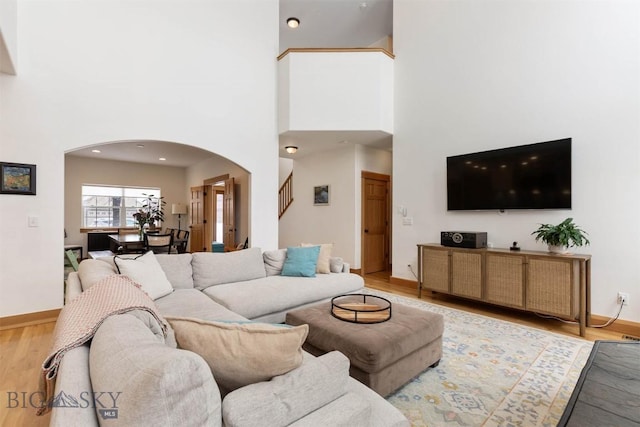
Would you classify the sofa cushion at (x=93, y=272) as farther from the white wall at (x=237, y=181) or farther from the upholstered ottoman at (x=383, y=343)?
the white wall at (x=237, y=181)

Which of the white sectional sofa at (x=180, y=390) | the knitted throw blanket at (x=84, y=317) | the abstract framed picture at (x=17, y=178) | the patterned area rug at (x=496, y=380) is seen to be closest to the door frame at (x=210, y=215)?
the abstract framed picture at (x=17, y=178)

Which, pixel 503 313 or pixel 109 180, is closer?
pixel 503 313

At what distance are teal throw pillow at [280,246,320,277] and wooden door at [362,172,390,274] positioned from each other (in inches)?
98.3

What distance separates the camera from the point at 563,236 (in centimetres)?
313

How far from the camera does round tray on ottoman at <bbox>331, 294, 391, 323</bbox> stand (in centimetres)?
215

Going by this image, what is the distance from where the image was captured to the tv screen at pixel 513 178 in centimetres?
339

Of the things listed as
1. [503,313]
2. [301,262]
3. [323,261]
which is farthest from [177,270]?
[503,313]

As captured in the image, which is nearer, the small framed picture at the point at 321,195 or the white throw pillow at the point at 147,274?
the white throw pillow at the point at 147,274

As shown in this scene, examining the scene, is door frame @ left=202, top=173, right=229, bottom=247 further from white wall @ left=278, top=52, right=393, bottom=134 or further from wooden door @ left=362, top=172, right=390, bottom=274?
wooden door @ left=362, top=172, right=390, bottom=274

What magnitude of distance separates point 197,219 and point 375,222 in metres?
5.06

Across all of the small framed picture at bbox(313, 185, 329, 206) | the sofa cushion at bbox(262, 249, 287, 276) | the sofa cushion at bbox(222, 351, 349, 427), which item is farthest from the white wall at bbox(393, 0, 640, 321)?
the sofa cushion at bbox(222, 351, 349, 427)

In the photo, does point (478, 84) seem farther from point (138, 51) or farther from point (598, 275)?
point (138, 51)

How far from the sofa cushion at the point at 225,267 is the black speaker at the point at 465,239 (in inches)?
97.3

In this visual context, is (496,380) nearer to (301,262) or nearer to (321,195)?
(301,262)
